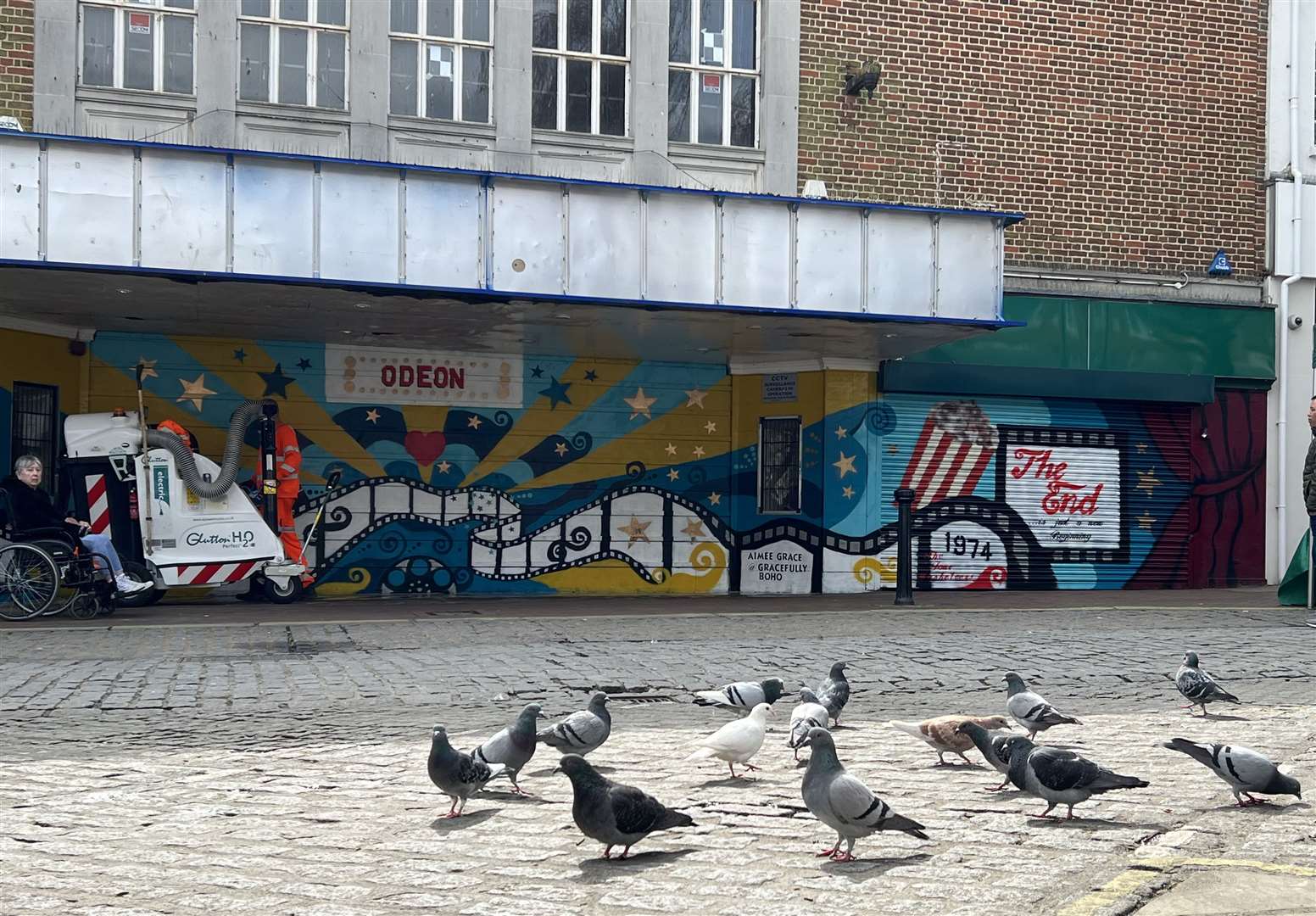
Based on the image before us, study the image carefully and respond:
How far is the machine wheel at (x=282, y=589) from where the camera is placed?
17.8 meters

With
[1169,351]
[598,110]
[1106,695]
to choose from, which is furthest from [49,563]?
[1169,351]

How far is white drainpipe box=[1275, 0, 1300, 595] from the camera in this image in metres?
21.3

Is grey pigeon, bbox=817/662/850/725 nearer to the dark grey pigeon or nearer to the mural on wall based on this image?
the dark grey pigeon

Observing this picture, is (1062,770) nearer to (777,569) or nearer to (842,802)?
(842,802)

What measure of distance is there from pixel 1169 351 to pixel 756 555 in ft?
21.7

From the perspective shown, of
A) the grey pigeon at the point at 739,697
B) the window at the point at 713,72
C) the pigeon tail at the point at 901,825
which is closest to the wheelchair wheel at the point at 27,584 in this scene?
the grey pigeon at the point at 739,697

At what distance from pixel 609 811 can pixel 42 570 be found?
11.1m

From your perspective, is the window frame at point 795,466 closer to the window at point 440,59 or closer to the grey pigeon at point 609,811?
the window at point 440,59

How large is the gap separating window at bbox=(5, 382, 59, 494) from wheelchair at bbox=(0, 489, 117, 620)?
2757 millimetres

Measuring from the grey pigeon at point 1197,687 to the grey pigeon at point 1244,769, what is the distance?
2.55 meters

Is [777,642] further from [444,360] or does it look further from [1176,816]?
[444,360]

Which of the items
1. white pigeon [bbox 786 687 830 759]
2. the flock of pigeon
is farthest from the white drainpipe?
white pigeon [bbox 786 687 830 759]

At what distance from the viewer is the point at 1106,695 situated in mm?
9617

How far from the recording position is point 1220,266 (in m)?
21.0
